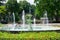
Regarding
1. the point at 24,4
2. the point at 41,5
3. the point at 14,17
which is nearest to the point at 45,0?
the point at 41,5

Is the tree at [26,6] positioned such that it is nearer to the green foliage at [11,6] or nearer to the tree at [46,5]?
the green foliage at [11,6]

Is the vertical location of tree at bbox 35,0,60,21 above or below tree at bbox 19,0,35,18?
above

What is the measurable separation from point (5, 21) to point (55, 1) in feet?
55.1

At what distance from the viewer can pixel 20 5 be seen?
42.0 m

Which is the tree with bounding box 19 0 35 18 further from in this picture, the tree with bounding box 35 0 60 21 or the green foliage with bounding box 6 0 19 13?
the tree with bounding box 35 0 60 21

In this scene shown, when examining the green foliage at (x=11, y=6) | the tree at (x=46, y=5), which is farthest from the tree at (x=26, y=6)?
the tree at (x=46, y=5)

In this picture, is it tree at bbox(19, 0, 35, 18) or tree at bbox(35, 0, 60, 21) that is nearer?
tree at bbox(35, 0, 60, 21)

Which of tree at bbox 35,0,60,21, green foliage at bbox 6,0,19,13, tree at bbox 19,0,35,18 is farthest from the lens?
tree at bbox 19,0,35,18

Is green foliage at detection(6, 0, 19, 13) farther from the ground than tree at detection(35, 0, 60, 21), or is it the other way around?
tree at detection(35, 0, 60, 21)

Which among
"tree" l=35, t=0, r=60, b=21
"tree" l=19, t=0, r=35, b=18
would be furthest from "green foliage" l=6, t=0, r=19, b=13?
"tree" l=35, t=0, r=60, b=21

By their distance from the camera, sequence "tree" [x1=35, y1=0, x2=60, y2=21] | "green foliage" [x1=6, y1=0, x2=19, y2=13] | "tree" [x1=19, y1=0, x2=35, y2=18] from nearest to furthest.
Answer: "tree" [x1=35, y1=0, x2=60, y2=21] < "green foliage" [x1=6, y1=0, x2=19, y2=13] < "tree" [x1=19, y1=0, x2=35, y2=18]

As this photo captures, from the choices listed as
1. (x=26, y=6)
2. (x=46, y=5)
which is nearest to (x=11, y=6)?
(x=26, y=6)

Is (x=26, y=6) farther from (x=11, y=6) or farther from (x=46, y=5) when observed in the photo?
(x=46, y=5)

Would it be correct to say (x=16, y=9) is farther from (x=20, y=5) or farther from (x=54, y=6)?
(x=54, y=6)
